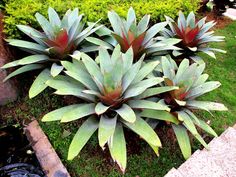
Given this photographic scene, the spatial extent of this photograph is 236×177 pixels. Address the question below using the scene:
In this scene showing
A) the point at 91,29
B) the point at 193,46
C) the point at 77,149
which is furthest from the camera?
the point at 193,46

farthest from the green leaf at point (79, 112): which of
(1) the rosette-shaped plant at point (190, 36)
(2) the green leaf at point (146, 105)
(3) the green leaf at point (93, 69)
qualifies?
(1) the rosette-shaped plant at point (190, 36)

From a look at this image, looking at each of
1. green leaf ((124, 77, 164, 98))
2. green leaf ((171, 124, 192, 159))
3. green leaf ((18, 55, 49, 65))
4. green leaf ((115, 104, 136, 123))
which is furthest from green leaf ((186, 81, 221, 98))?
green leaf ((18, 55, 49, 65))

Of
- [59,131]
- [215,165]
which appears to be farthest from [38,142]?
[215,165]

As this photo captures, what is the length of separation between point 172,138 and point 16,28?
2070mm

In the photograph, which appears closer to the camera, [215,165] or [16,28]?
[215,165]

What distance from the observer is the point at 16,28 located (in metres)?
3.28

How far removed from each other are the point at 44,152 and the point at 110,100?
0.93m

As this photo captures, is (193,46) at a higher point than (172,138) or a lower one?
higher

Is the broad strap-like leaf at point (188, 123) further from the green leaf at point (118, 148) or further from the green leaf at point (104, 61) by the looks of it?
the green leaf at point (104, 61)

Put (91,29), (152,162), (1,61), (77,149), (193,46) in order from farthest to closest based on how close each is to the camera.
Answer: (193,46), (91,29), (1,61), (152,162), (77,149)

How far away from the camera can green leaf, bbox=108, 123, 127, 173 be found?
2.35 metres

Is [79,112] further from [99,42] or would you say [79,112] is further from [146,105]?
[99,42]

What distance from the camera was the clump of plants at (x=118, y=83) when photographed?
2512 millimetres

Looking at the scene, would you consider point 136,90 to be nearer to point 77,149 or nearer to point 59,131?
point 77,149
